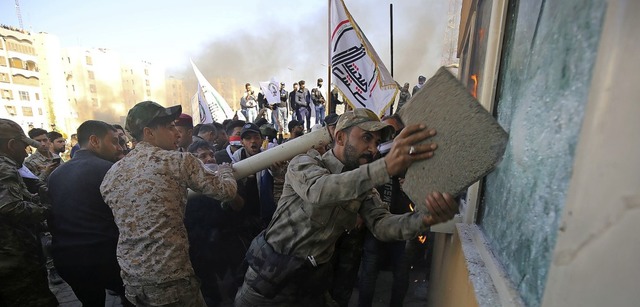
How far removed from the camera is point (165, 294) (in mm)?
2074

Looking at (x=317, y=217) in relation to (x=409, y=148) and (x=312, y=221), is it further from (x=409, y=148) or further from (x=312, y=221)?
(x=409, y=148)

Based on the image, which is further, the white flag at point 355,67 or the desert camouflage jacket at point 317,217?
the white flag at point 355,67

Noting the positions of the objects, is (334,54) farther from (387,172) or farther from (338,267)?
(387,172)

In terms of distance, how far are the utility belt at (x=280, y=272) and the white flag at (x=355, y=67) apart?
2996mm

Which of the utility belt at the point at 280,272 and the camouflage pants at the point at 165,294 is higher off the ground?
the utility belt at the point at 280,272

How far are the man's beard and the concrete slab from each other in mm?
577

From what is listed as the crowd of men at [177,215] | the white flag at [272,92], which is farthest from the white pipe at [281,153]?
the white flag at [272,92]

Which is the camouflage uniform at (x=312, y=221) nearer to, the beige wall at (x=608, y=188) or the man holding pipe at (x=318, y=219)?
the man holding pipe at (x=318, y=219)

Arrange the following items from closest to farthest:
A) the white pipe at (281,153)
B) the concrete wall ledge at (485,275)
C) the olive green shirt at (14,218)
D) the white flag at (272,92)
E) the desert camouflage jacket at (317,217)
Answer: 1. the concrete wall ledge at (485,275)
2. the desert camouflage jacket at (317,217)
3. the olive green shirt at (14,218)
4. the white pipe at (281,153)
5. the white flag at (272,92)

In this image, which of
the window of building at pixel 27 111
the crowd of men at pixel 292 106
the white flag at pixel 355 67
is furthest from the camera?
the window of building at pixel 27 111

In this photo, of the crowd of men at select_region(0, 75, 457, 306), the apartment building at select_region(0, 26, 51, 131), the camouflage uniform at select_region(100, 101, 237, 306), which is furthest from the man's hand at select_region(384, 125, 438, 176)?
the apartment building at select_region(0, 26, 51, 131)

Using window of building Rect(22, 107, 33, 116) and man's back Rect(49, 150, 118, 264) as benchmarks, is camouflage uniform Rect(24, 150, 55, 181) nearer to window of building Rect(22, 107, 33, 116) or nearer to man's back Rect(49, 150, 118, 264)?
man's back Rect(49, 150, 118, 264)

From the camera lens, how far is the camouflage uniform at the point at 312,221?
5.34ft

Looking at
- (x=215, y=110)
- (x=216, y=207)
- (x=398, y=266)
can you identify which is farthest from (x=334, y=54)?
(x=215, y=110)
